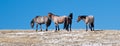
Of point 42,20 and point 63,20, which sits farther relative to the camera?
point 42,20

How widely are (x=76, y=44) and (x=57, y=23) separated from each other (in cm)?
1853

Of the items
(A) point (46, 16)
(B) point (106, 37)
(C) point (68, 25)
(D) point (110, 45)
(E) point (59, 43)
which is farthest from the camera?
(A) point (46, 16)

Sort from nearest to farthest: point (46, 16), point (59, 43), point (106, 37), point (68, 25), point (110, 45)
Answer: point (110, 45) → point (59, 43) → point (106, 37) → point (68, 25) → point (46, 16)

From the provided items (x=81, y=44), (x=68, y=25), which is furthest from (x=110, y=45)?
(x=68, y=25)

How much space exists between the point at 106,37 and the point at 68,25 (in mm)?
11705

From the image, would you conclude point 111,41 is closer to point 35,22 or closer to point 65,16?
point 65,16

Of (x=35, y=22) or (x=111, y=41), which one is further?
(x=35, y=22)

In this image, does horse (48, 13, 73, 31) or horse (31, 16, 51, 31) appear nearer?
horse (48, 13, 73, 31)

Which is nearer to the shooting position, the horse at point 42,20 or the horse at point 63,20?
the horse at point 63,20

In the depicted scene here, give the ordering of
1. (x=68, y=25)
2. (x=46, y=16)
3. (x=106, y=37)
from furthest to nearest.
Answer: (x=46, y=16), (x=68, y=25), (x=106, y=37)

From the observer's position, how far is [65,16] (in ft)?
178

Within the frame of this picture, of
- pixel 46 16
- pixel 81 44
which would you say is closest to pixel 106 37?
pixel 81 44

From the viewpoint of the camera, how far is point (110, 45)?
118 ft

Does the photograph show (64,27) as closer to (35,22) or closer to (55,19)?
(55,19)
